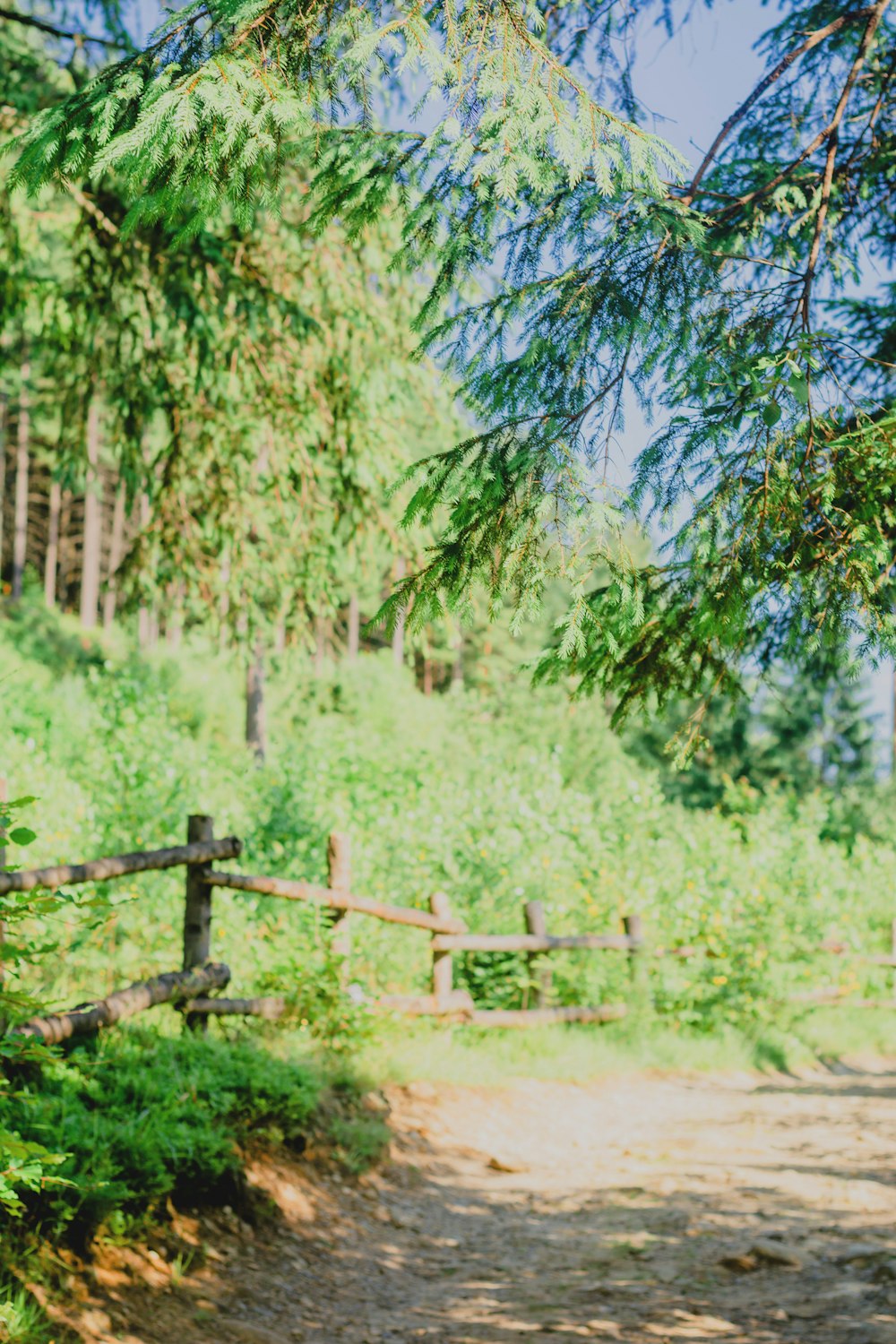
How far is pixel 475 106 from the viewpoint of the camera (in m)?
2.99

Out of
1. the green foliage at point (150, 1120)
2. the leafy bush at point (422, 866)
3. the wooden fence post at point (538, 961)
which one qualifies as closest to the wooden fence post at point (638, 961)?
the leafy bush at point (422, 866)

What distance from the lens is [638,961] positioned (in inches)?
430

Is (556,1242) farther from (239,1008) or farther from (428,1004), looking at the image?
(428,1004)

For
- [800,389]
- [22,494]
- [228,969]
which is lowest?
[228,969]

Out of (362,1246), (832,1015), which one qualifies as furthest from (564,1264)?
(832,1015)

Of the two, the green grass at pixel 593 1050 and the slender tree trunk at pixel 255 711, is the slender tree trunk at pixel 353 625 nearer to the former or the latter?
the slender tree trunk at pixel 255 711

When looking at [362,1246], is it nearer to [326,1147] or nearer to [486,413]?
[326,1147]

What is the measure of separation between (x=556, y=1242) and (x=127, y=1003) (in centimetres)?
239

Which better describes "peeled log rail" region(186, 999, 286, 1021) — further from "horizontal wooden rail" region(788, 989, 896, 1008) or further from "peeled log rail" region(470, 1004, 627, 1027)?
"horizontal wooden rail" region(788, 989, 896, 1008)

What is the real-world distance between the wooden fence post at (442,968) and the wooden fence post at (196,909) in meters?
2.86

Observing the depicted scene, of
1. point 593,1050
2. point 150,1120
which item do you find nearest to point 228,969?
point 150,1120

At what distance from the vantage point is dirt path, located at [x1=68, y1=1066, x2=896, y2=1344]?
13.9ft

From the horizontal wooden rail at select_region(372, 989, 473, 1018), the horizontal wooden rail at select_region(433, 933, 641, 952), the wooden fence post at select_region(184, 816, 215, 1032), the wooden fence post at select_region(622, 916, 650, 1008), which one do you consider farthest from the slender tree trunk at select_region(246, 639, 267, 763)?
the wooden fence post at select_region(184, 816, 215, 1032)

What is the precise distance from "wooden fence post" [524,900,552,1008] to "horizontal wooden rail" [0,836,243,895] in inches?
161
